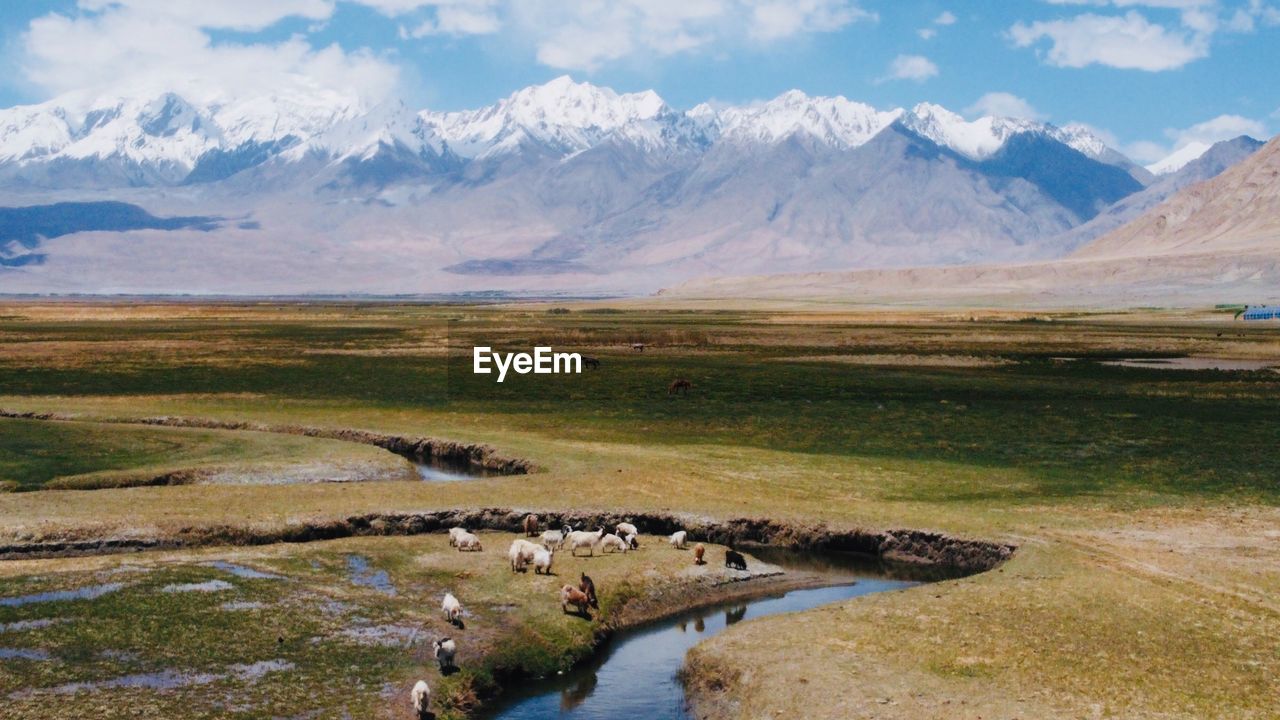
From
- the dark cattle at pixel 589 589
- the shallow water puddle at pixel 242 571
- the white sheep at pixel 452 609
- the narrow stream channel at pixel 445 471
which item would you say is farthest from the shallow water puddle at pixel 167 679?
the narrow stream channel at pixel 445 471

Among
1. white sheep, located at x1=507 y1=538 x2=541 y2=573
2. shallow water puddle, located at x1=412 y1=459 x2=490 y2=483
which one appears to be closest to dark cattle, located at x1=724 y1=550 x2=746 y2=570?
white sheep, located at x1=507 y1=538 x2=541 y2=573

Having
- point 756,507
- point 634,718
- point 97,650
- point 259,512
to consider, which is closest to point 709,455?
point 756,507

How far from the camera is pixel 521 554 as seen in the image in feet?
69.9

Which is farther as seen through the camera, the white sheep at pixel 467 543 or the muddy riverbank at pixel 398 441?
the muddy riverbank at pixel 398 441

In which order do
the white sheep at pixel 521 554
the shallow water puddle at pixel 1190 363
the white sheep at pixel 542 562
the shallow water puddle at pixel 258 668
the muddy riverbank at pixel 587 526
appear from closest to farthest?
the shallow water puddle at pixel 258 668
the white sheep at pixel 542 562
the white sheep at pixel 521 554
the muddy riverbank at pixel 587 526
the shallow water puddle at pixel 1190 363

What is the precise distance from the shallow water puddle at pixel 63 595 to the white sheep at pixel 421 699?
19.7 ft

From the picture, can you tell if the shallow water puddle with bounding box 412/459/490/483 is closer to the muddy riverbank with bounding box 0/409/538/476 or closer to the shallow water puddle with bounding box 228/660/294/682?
the muddy riverbank with bounding box 0/409/538/476

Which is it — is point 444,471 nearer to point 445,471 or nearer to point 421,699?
point 445,471

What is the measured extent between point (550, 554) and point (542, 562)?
270mm

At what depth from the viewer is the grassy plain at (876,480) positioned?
642 inches

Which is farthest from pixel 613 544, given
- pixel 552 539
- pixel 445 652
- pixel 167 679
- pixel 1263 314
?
pixel 1263 314

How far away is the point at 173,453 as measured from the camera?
109ft

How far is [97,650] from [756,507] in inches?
590

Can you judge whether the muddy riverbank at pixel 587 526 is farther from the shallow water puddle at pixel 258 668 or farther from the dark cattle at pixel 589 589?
the shallow water puddle at pixel 258 668
